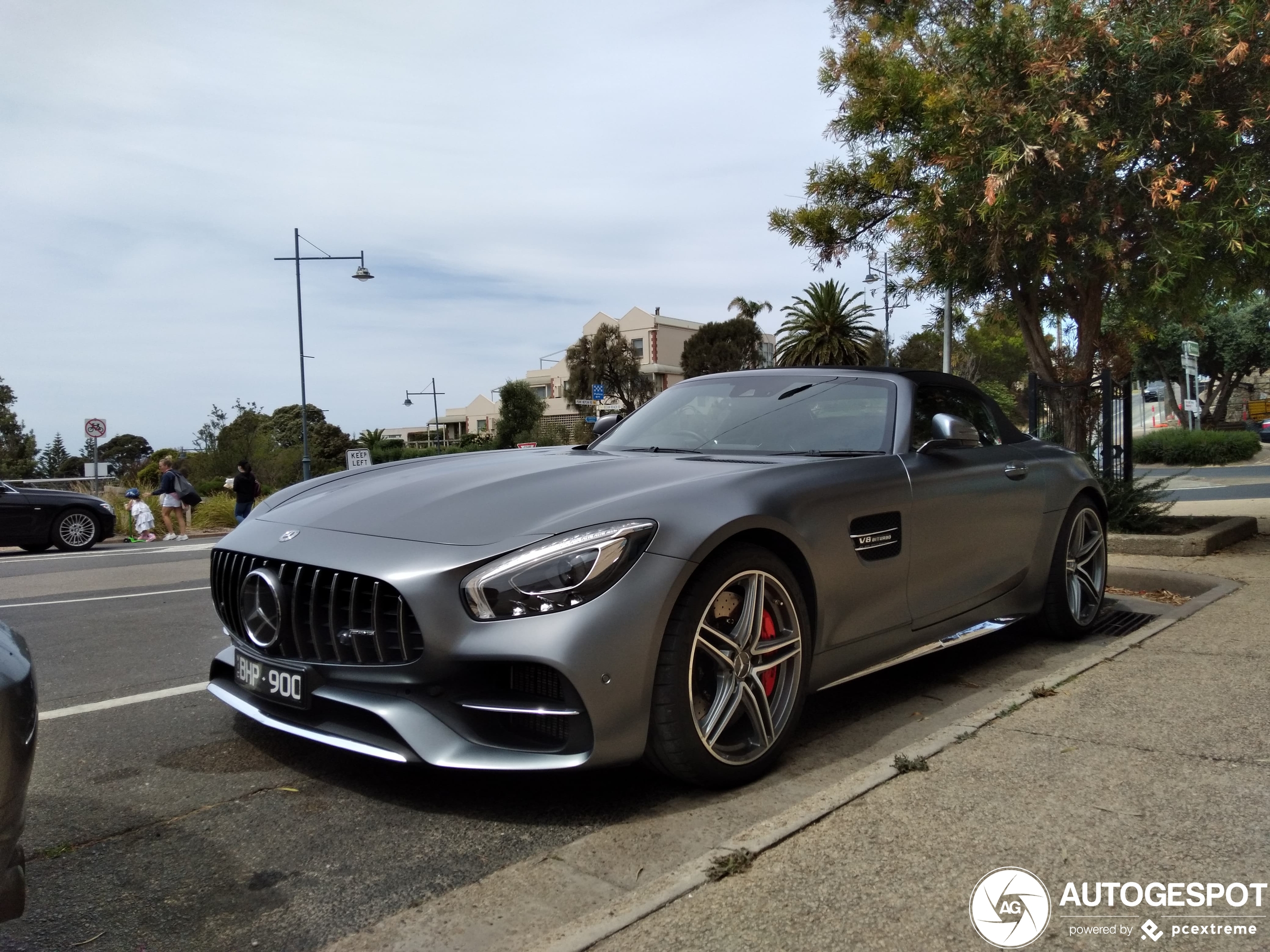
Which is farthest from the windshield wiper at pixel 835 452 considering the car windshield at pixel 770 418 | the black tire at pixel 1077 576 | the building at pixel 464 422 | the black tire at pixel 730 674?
the building at pixel 464 422

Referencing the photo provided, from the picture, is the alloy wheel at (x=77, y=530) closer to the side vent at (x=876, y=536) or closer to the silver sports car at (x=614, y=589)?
the silver sports car at (x=614, y=589)

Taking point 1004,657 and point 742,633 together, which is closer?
point 742,633

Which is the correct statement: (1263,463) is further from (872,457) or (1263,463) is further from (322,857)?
(322,857)

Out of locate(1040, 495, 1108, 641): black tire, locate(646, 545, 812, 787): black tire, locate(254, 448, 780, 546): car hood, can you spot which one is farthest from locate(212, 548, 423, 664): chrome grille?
locate(1040, 495, 1108, 641): black tire

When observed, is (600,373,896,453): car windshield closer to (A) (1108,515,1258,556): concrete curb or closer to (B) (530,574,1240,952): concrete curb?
(B) (530,574,1240,952): concrete curb

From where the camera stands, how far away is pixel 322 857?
268cm

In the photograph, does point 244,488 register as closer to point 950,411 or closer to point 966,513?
point 950,411

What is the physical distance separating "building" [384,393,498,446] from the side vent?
9799cm

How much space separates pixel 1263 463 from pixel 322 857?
30556mm

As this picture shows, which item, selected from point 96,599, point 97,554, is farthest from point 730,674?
point 97,554

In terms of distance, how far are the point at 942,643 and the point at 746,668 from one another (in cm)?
137

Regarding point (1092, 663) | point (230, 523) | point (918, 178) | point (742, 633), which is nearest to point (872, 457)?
point (742, 633)

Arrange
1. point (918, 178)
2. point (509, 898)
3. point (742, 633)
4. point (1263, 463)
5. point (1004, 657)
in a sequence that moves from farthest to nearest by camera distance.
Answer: point (1263, 463)
point (918, 178)
point (1004, 657)
point (742, 633)
point (509, 898)

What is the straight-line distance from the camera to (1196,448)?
27.8m
